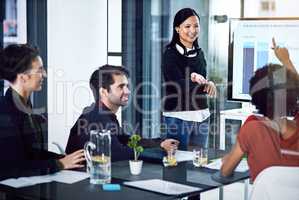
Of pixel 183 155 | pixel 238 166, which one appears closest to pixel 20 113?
pixel 183 155

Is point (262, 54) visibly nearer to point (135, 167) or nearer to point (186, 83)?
point (186, 83)

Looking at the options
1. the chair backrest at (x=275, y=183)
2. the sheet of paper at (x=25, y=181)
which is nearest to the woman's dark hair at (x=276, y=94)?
the chair backrest at (x=275, y=183)

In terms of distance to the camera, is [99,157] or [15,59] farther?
[15,59]

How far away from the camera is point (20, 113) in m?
2.70

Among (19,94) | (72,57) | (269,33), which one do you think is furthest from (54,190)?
(269,33)

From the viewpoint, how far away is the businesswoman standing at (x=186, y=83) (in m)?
2.91

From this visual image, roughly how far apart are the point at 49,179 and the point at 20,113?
0.60 metres

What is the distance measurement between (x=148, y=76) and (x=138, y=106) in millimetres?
183

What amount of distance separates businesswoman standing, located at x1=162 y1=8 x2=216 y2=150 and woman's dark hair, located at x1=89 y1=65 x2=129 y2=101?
→ 253 millimetres

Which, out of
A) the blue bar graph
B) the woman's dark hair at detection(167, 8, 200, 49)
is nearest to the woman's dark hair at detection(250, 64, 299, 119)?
the blue bar graph

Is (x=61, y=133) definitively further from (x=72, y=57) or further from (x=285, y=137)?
(x=285, y=137)

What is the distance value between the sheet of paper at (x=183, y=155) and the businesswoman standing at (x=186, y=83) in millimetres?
118

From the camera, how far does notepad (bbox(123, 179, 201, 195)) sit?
6.73ft

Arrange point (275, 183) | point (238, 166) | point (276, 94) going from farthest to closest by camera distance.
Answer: point (238, 166) < point (276, 94) < point (275, 183)
